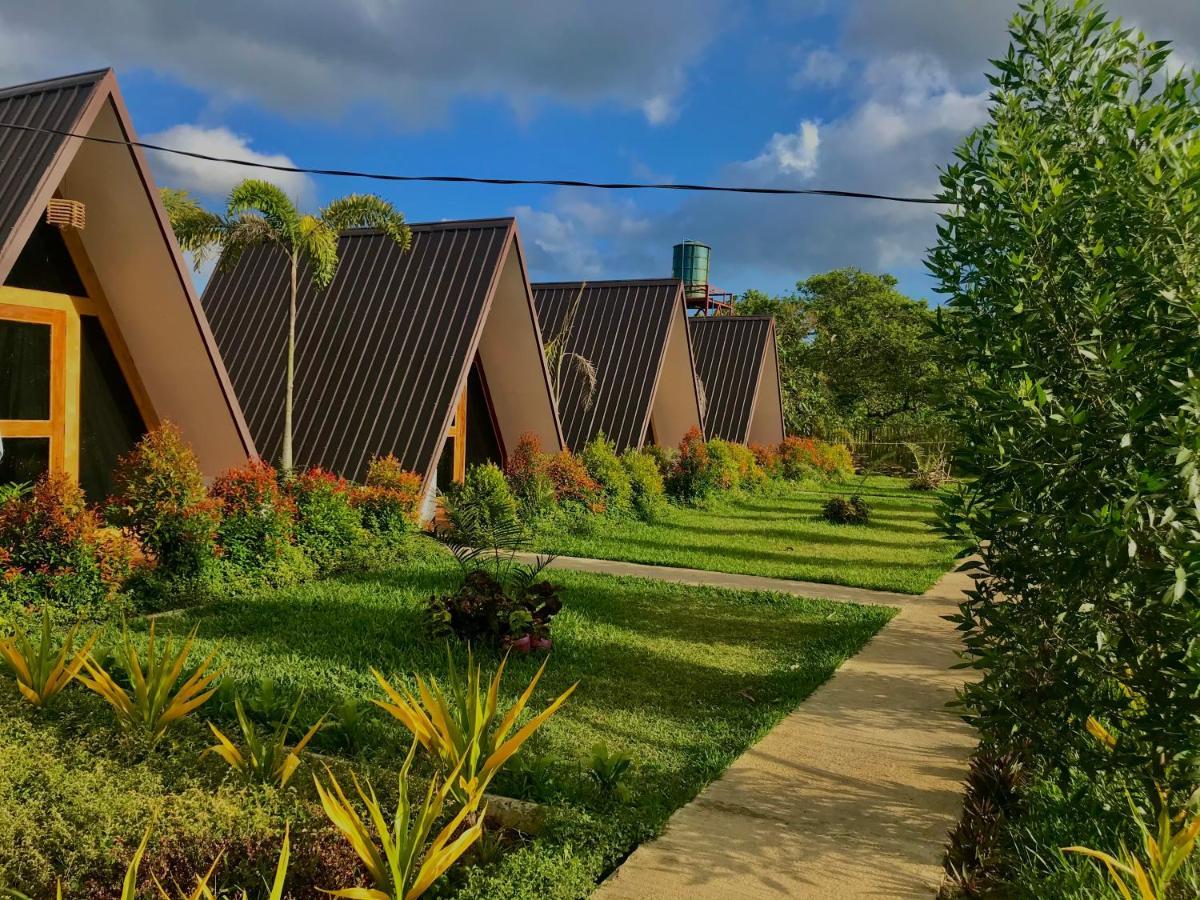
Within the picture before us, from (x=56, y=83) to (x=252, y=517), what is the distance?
14.6ft

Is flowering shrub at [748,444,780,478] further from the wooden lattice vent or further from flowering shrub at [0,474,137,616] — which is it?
flowering shrub at [0,474,137,616]

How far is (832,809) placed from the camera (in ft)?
14.3

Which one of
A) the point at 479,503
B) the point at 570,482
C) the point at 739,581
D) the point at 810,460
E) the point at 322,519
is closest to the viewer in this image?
the point at 322,519

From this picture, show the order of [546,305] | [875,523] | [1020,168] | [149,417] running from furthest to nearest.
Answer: [546,305] < [875,523] < [149,417] < [1020,168]

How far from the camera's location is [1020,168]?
146 inches

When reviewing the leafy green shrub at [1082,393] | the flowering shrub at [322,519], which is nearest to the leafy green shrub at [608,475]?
the flowering shrub at [322,519]

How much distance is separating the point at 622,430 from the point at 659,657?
11.5 m

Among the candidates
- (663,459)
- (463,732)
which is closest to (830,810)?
(463,732)

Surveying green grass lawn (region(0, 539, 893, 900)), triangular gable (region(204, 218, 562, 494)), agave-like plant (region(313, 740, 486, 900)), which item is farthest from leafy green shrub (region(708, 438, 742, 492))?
agave-like plant (region(313, 740, 486, 900))

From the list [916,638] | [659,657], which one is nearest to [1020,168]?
[659,657]

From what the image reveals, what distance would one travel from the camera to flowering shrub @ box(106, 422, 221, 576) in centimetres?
820

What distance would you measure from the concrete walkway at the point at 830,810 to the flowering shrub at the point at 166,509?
5569 millimetres

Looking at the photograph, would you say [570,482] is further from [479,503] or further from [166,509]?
[166,509]

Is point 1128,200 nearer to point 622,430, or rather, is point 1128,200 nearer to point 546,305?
point 622,430
